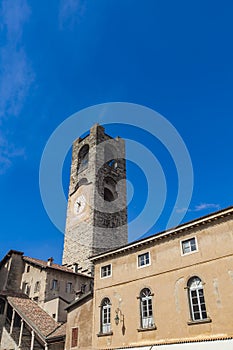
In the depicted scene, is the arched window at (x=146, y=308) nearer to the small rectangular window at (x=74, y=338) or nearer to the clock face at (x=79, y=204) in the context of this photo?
the small rectangular window at (x=74, y=338)

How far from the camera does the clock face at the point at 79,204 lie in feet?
138

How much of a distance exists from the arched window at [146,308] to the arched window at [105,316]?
2493 mm

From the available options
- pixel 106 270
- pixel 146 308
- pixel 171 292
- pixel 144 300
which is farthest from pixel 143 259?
pixel 106 270

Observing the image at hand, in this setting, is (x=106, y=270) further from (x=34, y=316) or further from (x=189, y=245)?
(x=34, y=316)

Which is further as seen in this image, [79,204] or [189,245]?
[79,204]

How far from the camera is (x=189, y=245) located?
55.9 ft

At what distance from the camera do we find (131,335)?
17.5m

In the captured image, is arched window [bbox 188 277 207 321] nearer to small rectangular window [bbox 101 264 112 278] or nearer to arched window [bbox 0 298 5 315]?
small rectangular window [bbox 101 264 112 278]

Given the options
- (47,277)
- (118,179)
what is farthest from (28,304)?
(118,179)

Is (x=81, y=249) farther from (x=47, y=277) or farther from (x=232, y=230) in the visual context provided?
(x=232, y=230)

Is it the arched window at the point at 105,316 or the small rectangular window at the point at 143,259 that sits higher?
the small rectangular window at the point at 143,259

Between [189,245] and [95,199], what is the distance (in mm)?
24816

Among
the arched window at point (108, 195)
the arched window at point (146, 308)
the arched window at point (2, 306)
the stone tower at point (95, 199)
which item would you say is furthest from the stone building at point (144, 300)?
the arched window at point (108, 195)

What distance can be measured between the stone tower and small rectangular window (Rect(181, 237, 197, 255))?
2077 centimetres
